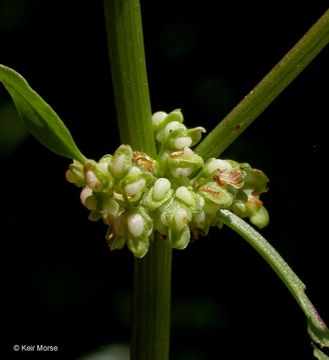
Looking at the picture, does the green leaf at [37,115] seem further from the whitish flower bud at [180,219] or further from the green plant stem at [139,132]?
the whitish flower bud at [180,219]

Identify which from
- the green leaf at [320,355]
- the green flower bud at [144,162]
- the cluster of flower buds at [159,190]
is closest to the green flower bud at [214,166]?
the cluster of flower buds at [159,190]

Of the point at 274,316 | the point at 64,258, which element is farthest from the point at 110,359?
the point at 274,316

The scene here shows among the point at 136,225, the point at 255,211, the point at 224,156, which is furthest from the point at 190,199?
the point at 224,156

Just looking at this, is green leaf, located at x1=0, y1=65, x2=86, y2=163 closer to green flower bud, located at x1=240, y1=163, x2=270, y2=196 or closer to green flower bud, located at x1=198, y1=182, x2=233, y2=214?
green flower bud, located at x1=198, y1=182, x2=233, y2=214

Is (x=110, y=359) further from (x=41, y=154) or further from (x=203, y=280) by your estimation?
(x=41, y=154)

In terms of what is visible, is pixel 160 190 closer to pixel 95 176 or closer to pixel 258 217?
pixel 95 176

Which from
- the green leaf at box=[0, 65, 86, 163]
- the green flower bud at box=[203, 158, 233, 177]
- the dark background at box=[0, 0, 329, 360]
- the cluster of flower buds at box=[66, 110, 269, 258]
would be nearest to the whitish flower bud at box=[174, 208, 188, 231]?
the cluster of flower buds at box=[66, 110, 269, 258]
